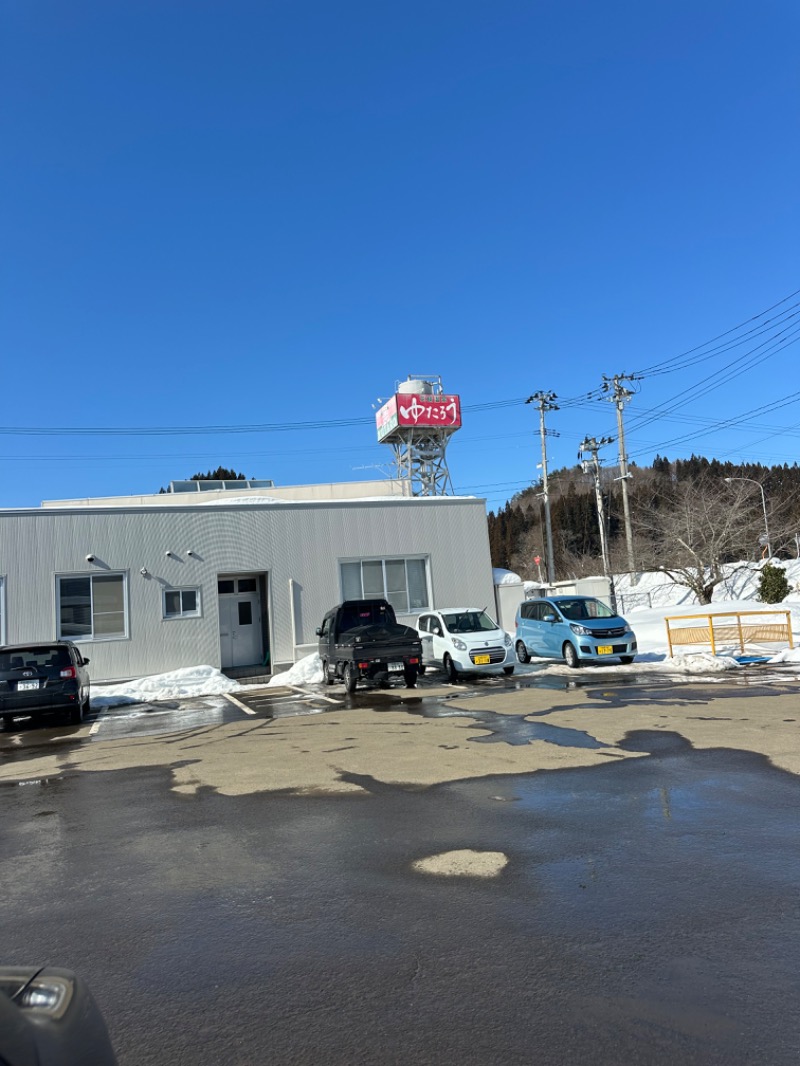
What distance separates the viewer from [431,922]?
4.19m

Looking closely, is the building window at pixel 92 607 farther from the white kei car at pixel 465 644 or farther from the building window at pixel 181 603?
the white kei car at pixel 465 644

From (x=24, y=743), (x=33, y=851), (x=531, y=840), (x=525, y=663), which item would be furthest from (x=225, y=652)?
(x=531, y=840)

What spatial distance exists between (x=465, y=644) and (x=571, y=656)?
9.97ft

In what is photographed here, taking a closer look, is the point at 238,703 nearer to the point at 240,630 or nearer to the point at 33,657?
the point at 33,657

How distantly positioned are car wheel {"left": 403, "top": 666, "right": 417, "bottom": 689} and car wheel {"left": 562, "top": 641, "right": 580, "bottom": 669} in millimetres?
4231

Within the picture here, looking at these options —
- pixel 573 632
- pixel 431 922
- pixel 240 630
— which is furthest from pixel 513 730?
pixel 240 630

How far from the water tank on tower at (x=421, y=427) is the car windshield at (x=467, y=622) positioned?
3171cm

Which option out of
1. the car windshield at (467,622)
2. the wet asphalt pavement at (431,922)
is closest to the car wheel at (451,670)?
the car windshield at (467,622)

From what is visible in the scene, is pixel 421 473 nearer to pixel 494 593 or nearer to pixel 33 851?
pixel 494 593

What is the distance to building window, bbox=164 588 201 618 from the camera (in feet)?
69.9

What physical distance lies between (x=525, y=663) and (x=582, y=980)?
58.4 ft

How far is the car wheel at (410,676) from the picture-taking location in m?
16.6

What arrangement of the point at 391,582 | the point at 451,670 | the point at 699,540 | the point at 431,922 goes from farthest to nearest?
the point at 699,540, the point at 391,582, the point at 451,670, the point at 431,922

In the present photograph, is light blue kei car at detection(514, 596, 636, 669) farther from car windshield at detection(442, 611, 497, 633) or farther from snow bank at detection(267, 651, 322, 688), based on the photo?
snow bank at detection(267, 651, 322, 688)
